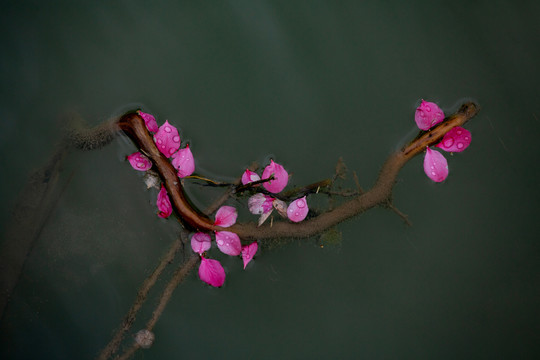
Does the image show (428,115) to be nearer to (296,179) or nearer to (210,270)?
(296,179)

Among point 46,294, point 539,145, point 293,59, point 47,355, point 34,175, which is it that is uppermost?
point 34,175

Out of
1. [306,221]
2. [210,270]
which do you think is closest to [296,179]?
[306,221]

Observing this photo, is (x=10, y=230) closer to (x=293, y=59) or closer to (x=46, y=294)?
(x=46, y=294)

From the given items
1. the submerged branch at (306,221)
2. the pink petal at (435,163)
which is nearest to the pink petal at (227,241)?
the submerged branch at (306,221)

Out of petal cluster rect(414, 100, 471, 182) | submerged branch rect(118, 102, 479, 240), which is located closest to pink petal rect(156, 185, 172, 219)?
submerged branch rect(118, 102, 479, 240)

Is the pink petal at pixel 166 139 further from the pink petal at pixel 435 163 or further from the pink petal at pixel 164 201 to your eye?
the pink petal at pixel 435 163

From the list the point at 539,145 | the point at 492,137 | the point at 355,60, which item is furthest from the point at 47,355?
the point at 539,145
